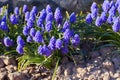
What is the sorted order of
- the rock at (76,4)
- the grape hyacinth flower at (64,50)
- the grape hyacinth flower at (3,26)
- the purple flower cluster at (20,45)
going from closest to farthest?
the grape hyacinth flower at (64,50) < the purple flower cluster at (20,45) < the grape hyacinth flower at (3,26) < the rock at (76,4)

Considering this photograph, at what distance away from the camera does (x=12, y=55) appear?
4648 millimetres

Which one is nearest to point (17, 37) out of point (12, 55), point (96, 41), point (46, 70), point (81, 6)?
point (12, 55)

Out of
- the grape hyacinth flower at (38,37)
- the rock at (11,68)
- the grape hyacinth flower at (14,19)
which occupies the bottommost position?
the rock at (11,68)

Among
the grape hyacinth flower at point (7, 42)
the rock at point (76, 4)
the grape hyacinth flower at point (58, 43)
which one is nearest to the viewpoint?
the grape hyacinth flower at point (58, 43)

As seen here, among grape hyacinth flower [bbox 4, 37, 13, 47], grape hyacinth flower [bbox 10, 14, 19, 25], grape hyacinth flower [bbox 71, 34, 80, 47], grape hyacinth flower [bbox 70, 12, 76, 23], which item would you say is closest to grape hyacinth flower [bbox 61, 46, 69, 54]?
grape hyacinth flower [bbox 71, 34, 80, 47]

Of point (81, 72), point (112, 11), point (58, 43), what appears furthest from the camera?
point (112, 11)

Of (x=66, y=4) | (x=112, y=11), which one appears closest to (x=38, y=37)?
(x=112, y=11)

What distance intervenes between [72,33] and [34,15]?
2.14ft

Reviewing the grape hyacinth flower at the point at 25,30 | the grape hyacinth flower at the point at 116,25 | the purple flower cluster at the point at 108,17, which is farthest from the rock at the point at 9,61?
the grape hyacinth flower at the point at 116,25

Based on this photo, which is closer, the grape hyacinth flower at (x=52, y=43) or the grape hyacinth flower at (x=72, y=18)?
the grape hyacinth flower at (x=52, y=43)

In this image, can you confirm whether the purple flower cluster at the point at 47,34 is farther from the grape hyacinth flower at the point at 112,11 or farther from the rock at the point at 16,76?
the grape hyacinth flower at the point at 112,11

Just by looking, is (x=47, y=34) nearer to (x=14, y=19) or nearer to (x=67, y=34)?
(x=67, y=34)

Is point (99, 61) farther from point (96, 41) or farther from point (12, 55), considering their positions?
point (12, 55)

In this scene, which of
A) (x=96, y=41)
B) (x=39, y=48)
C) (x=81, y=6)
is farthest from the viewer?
(x=81, y=6)
